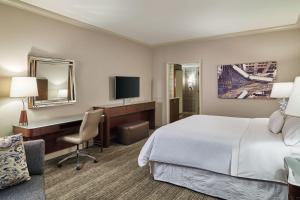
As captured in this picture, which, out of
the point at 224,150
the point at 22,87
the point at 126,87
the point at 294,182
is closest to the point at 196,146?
the point at 224,150

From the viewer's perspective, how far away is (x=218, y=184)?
7.61ft

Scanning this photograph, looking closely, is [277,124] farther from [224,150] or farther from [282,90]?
[282,90]

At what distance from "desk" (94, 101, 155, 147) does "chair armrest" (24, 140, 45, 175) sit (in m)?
2.22

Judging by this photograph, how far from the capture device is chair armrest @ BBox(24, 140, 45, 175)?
191 cm

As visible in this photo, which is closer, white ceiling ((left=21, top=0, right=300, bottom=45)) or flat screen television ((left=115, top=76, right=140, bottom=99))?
white ceiling ((left=21, top=0, right=300, bottom=45))

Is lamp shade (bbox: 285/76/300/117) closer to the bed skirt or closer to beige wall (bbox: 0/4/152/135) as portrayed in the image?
the bed skirt

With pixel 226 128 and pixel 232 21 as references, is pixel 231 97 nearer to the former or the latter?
pixel 232 21

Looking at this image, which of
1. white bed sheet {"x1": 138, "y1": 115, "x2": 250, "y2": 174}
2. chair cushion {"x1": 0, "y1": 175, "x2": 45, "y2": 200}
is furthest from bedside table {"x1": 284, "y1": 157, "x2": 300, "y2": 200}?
chair cushion {"x1": 0, "y1": 175, "x2": 45, "y2": 200}

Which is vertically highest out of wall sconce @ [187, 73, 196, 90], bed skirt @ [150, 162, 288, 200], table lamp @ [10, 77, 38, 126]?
wall sconce @ [187, 73, 196, 90]

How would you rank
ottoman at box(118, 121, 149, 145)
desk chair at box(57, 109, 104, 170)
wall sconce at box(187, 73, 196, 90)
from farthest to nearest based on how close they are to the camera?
wall sconce at box(187, 73, 196, 90) → ottoman at box(118, 121, 149, 145) → desk chair at box(57, 109, 104, 170)

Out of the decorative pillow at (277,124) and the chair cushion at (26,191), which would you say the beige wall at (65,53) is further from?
the decorative pillow at (277,124)

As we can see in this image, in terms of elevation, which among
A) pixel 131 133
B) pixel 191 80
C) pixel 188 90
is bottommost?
pixel 131 133

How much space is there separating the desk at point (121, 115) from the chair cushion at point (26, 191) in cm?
252

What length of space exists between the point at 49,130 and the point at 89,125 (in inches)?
23.8
